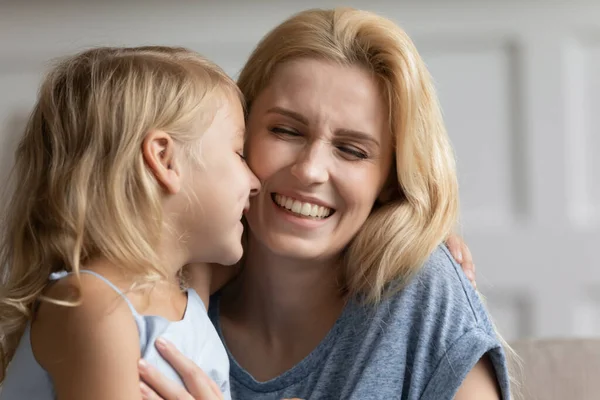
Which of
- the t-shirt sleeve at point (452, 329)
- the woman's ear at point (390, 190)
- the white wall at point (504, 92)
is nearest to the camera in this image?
the t-shirt sleeve at point (452, 329)

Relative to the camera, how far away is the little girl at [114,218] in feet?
4.13

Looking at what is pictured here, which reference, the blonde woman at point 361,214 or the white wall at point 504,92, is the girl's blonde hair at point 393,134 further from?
the white wall at point 504,92

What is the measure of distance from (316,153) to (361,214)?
0.48ft

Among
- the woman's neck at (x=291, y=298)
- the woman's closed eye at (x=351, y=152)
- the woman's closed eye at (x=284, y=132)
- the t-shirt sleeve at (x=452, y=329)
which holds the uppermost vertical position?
the woman's closed eye at (x=284, y=132)

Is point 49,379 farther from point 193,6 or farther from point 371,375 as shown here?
point 193,6

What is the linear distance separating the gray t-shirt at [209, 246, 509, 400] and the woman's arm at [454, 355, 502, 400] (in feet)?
0.04

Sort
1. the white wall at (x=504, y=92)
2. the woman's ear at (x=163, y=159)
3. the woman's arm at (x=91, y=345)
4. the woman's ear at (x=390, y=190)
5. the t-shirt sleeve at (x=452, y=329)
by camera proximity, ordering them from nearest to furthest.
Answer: the woman's arm at (x=91, y=345)
the woman's ear at (x=163, y=159)
the t-shirt sleeve at (x=452, y=329)
the woman's ear at (x=390, y=190)
the white wall at (x=504, y=92)

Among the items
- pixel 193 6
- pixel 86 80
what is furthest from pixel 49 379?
pixel 193 6

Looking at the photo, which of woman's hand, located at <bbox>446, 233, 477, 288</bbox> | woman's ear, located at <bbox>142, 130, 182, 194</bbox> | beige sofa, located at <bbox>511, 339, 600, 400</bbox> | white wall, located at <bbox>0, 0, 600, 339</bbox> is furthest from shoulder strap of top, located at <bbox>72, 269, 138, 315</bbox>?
white wall, located at <bbox>0, 0, 600, 339</bbox>

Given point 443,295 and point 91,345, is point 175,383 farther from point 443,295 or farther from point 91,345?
point 443,295

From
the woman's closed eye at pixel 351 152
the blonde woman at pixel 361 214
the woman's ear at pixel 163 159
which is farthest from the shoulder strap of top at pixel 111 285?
the woman's closed eye at pixel 351 152

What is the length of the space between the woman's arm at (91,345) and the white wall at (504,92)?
63.3 inches

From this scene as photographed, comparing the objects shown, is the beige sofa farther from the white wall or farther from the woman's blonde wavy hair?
the white wall

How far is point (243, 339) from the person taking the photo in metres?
1.75
